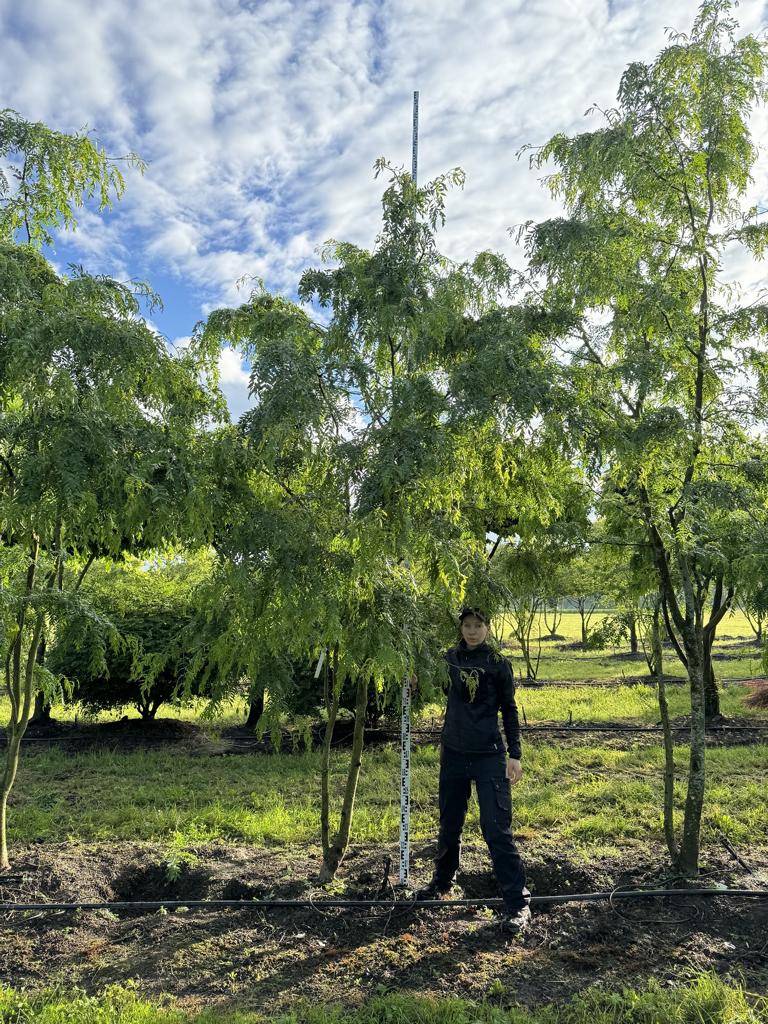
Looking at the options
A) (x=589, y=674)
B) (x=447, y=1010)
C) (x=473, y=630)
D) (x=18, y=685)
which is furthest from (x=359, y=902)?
(x=589, y=674)

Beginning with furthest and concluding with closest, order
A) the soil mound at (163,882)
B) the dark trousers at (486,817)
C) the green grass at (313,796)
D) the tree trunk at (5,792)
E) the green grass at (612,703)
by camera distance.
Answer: the green grass at (612,703)
the green grass at (313,796)
the tree trunk at (5,792)
the soil mound at (163,882)
the dark trousers at (486,817)

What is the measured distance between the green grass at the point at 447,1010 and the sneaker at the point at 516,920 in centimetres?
59

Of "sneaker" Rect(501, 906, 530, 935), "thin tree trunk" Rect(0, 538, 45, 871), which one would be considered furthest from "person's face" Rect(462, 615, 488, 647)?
"thin tree trunk" Rect(0, 538, 45, 871)

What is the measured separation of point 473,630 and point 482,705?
445 mm

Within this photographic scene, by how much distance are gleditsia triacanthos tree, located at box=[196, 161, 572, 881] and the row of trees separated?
0.02 metres

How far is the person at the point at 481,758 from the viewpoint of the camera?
388 centimetres

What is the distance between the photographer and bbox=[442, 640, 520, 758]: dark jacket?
13.2 feet

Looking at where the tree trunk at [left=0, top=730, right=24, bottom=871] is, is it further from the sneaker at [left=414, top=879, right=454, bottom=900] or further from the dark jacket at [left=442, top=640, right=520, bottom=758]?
the dark jacket at [left=442, top=640, right=520, bottom=758]

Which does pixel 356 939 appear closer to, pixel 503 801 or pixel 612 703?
pixel 503 801

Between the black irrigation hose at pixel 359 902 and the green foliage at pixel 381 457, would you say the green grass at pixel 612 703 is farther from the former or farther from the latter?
the green foliage at pixel 381 457

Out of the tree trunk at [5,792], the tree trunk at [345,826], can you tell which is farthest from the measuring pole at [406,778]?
the tree trunk at [5,792]

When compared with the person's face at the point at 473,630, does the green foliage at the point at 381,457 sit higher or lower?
higher

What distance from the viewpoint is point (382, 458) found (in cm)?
326

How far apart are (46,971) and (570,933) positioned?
8.83 ft
